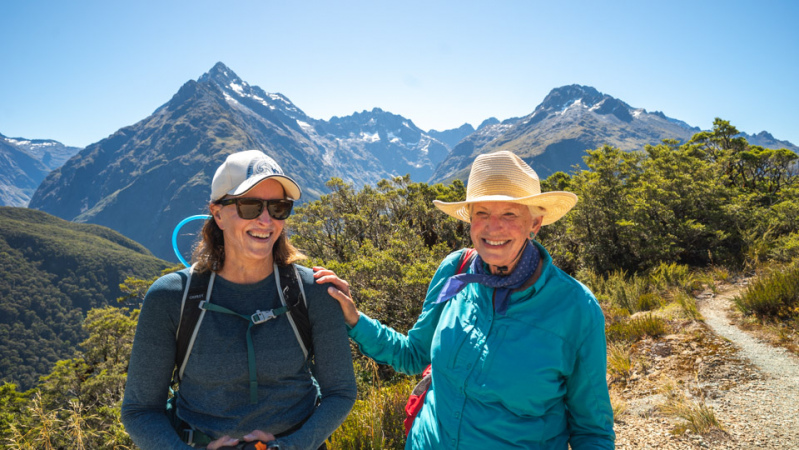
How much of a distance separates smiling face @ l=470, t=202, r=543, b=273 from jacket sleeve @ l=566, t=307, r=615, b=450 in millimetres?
567

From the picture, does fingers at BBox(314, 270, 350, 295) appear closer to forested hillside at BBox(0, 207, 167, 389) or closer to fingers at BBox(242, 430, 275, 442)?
fingers at BBox(242, 430, 275, 442)

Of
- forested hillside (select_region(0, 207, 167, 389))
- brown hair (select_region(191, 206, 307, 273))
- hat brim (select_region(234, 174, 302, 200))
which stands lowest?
forested hillside (select_region(0, 207, 167, 389))

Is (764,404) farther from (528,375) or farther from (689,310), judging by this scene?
(528,375)

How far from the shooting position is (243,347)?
198 cm

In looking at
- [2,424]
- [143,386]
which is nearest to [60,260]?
[2,424]

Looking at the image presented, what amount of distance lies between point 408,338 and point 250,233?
1.38 metres

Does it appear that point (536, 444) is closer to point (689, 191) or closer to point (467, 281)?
point (467, 281)

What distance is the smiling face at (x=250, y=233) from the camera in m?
2.12

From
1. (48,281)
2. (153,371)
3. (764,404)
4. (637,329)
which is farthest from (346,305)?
(48,281)

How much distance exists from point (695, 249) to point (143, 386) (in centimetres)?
1448

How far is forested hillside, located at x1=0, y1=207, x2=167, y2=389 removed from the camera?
104750 millimetres

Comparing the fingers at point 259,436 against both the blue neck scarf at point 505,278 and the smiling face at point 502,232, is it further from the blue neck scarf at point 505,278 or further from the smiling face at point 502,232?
the smiling face at point 502,232

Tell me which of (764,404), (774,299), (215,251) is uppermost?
(215,251)

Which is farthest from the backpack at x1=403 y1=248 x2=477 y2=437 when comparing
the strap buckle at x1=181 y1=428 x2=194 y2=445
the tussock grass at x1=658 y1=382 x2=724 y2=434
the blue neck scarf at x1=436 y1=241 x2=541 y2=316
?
the tussock grass at x1=658 y1=382 x2=724 y2=434
